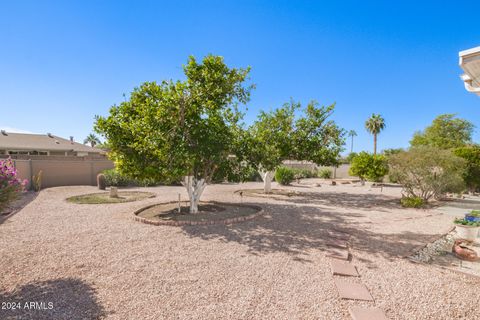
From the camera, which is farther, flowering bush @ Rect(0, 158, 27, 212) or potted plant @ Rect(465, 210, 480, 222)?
potted plant @ Rect(465, 210, 480, 222)

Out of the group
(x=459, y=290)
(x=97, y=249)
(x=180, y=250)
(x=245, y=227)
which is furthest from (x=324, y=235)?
(x=97, y=249)

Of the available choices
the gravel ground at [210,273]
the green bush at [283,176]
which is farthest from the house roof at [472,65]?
the green bush at [283,176]

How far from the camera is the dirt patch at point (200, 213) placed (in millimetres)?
8914

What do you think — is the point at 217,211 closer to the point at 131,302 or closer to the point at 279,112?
the point at 131,302

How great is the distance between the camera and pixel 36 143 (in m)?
29.8

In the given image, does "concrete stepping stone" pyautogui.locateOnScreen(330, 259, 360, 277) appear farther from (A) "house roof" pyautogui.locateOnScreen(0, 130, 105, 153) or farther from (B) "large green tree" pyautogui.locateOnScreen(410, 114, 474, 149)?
A: (B) "large green tree" pyautogui.locateOnScreen(410, 114, 474, 149)

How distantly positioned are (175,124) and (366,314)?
7.14 meters

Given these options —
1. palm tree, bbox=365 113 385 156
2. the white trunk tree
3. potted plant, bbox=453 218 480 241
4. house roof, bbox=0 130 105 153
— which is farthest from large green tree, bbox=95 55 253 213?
palm tree, bbox=365 113 385 156

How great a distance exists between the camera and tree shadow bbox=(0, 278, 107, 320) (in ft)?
11.4

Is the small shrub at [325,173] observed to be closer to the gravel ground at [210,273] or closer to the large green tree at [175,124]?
the gravel ground at [210,273]

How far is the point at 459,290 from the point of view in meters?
4.27

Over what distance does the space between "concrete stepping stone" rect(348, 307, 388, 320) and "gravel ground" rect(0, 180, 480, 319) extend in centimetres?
13

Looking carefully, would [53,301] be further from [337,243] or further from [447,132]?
[447,132]

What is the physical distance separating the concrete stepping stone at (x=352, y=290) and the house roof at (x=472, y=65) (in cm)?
425
